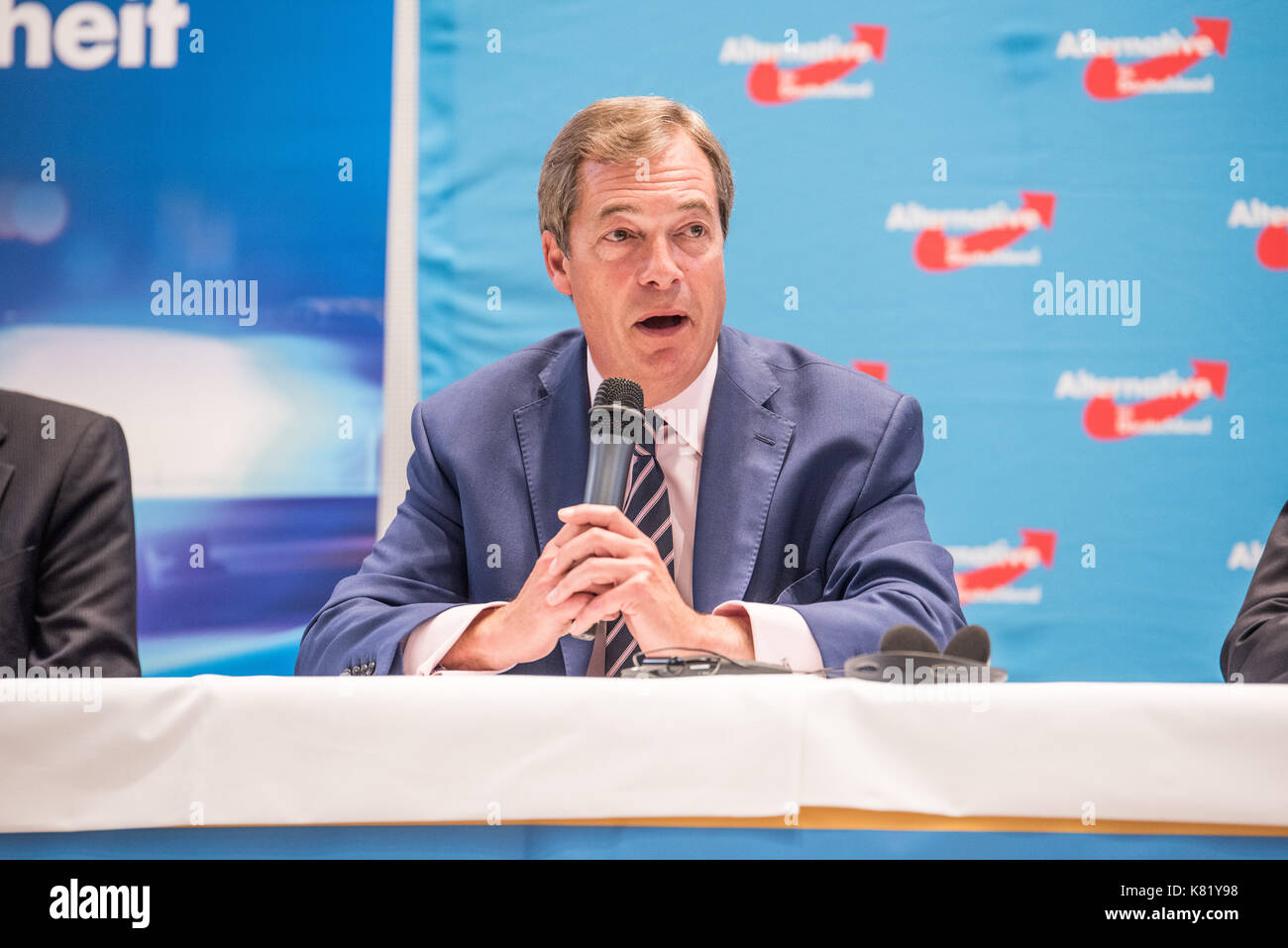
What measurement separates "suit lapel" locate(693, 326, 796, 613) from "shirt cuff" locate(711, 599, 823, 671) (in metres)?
0.28

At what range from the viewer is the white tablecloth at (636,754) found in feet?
3.14

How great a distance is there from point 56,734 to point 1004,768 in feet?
2.71

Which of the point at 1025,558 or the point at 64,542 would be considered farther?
the point at 1025,558

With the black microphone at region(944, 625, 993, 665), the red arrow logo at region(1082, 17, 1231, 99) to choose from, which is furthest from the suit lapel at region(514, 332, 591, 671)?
the red arrow logo at region(1082, 17, 1231, 99)

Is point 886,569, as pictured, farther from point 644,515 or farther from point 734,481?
point 644,515

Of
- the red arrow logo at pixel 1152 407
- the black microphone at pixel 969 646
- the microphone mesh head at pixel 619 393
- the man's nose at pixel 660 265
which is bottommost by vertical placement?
the black microphone at pixel 969 646

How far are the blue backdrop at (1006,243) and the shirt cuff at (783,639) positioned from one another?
59.3 inches

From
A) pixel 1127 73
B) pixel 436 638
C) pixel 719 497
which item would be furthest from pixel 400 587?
pixel 1127 73

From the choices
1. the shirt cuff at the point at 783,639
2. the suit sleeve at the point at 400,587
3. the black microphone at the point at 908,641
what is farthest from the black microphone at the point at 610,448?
the black microphone at the point at 908,641

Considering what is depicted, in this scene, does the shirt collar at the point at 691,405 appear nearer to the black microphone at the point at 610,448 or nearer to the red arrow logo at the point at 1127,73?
the black microphone at the point at 610,448

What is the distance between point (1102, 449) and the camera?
2.92 meters

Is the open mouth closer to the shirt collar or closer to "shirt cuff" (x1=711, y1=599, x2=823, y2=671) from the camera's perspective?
the shirt collar

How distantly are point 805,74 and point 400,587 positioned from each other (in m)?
1.86

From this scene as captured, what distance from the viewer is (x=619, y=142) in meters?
1.97
